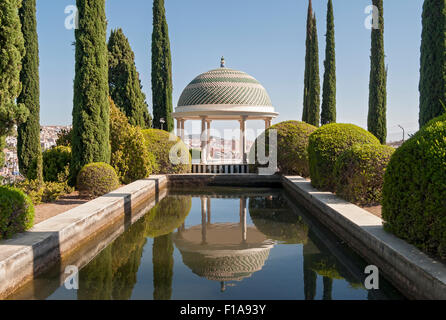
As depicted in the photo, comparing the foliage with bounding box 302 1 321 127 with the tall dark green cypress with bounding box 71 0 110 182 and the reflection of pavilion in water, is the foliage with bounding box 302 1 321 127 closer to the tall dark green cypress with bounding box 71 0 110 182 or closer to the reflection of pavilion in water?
the tall dark green cypress with bounding box 71 0 110 182

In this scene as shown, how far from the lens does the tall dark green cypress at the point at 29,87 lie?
13039 mm

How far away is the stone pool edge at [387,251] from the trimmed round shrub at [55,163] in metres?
7.99

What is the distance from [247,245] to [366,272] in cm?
218

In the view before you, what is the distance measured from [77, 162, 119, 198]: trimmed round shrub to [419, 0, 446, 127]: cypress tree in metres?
9.48

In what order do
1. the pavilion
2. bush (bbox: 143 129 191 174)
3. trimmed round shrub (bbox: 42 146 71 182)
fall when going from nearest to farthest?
trimmed round shrub (bbox: 42 146 71 182), bush (bbox: 143 129 191 174), the pavilion

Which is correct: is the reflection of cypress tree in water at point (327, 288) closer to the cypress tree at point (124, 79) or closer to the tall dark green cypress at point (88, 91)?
the tall dark green cypress at point (88, 91)

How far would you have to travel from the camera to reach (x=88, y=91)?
11859 mm

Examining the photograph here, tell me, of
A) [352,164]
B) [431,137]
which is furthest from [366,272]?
[352,164]

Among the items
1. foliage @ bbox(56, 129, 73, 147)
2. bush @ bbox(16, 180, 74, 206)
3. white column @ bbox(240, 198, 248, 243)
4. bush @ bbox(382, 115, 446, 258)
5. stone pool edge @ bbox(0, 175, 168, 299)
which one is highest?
foliage @ bbox(56, 129, 73, 147)

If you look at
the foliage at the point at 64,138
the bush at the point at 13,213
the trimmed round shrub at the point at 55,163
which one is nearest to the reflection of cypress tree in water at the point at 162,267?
the bush at the point at 13,213

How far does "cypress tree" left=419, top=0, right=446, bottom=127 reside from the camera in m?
11.9

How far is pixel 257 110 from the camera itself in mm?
22766

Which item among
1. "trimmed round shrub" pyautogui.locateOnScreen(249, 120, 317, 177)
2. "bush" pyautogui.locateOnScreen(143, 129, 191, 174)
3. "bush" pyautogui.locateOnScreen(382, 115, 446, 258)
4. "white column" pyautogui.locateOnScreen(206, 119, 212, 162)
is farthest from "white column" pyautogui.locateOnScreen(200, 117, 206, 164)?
"bush" pyautogui.locateOnScreen(382, 115, 446, 258)

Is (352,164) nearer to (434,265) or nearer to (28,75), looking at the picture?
(434,265)
